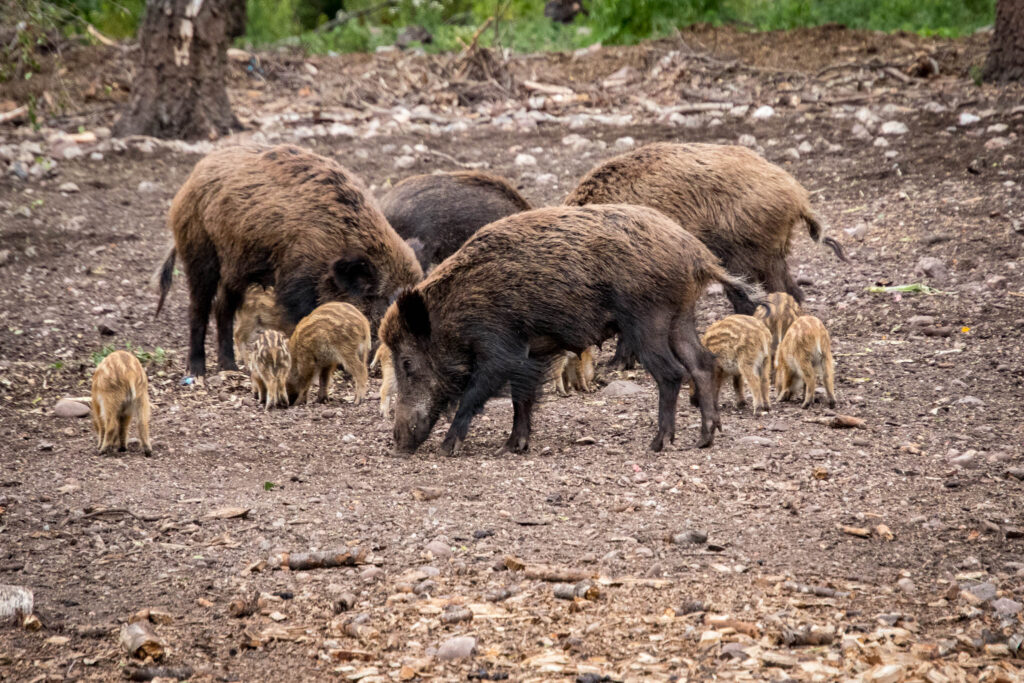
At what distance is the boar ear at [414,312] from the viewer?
6238 mm

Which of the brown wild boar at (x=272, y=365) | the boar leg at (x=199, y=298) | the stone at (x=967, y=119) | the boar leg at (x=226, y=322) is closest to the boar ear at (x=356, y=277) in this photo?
the brown wild boar at (x=272, y=365)


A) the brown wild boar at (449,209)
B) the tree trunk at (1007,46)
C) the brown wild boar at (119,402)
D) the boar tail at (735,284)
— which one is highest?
the tree trunk at (1007,46)

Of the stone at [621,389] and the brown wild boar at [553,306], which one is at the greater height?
the brown wild boar at [553,306]

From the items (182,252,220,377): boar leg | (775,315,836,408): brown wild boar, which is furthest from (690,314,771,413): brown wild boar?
(182,252,220,377): boar leg

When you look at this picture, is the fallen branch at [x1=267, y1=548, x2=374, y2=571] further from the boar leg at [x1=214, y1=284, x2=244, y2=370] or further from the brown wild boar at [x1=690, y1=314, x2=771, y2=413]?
the boar leg at [x1=214, y1=284, x2=244, y2=370]

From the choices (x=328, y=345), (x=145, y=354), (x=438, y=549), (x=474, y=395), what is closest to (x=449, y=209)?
(x=328, y=345)

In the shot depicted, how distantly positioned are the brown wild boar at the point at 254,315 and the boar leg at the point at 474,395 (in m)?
2.35

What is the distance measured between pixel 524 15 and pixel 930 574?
708 inches

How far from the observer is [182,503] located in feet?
17.0

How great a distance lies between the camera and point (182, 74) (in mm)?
13430

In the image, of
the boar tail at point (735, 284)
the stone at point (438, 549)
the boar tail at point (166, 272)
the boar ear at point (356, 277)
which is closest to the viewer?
the stone at point (438, 549)

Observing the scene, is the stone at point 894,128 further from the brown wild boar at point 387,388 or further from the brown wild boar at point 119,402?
the brown wild boar at point 119,402

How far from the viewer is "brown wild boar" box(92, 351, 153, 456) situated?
5.93 meters

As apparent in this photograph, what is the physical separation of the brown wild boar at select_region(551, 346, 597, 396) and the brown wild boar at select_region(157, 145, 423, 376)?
50.0 inches
